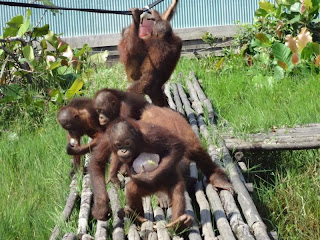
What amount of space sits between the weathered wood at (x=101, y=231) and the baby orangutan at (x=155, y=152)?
315 mm

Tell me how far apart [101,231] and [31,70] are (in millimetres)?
4660

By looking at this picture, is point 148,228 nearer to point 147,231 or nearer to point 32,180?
point 147,231

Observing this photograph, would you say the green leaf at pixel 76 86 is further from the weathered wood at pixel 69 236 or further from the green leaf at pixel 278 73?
the weathered wood at pixel 69 236

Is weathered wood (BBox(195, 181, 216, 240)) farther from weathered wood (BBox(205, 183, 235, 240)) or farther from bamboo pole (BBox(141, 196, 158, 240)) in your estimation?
bamboo pole (BBox(141, 196, 158, 240))

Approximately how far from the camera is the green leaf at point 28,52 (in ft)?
26.2

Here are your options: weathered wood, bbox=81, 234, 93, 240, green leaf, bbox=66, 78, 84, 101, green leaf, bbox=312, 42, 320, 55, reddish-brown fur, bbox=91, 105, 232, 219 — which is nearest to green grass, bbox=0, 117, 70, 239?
green leaf, bbox=66, 78, 84, 101

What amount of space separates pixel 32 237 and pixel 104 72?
4662 millimetres

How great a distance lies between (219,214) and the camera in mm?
4512

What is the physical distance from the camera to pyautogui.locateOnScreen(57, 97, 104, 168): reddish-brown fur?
5.50m

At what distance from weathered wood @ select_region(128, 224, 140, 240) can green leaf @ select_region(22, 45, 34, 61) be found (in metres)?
4.21

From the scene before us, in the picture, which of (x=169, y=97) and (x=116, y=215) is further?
(x=169, y=97)

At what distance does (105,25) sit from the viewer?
34.4 ft

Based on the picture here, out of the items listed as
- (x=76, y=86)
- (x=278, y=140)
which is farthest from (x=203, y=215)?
(x=76, y=86)

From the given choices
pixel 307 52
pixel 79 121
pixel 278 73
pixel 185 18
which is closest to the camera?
pixel 79 121
